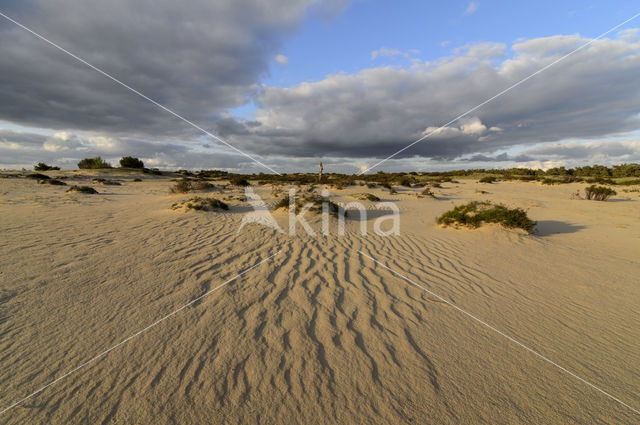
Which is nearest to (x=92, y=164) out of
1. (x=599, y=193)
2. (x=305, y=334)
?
(x=305, y=334)

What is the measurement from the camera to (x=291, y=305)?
389cm

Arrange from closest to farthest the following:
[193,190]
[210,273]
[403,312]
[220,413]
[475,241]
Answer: [220,413]
[403,312]
[210,273]
[475,241]
[193,190]

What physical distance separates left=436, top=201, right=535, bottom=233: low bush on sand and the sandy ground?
Answer: 1971 mm

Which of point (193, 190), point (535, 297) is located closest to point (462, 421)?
point (535, 297)

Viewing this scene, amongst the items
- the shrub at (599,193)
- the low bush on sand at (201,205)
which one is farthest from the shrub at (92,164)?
the shrub at (599,193)

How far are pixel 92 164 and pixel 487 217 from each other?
47.3m

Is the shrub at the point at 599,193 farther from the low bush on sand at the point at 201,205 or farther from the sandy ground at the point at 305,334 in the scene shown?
the low bush on sand at the point at 201,205

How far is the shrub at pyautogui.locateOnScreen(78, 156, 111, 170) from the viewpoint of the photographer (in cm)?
3484

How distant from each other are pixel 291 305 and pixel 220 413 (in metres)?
1.81

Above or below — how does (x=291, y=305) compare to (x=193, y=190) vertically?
below

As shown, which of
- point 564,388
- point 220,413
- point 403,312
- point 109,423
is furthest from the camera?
point 403,312

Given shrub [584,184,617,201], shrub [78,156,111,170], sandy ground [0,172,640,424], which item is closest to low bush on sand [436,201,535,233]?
sandy ground [0,172,640,424]

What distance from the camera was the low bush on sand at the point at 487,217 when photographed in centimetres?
838

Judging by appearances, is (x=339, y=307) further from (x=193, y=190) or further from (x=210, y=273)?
(x=193, y=190)
